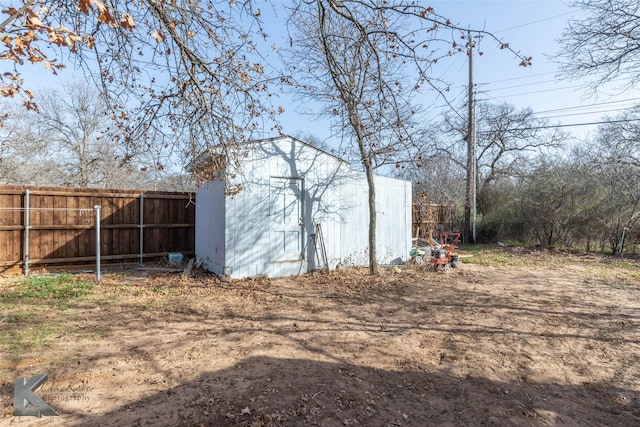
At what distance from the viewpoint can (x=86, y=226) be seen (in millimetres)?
8078

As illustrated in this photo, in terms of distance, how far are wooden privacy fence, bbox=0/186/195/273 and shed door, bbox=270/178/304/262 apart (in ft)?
11.2

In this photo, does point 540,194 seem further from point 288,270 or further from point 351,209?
point 288,270

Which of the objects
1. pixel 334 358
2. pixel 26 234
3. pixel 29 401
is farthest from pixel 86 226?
pixel 334 358

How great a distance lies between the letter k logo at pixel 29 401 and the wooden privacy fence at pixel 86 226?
532 centimetres

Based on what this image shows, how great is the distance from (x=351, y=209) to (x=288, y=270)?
2329 mm

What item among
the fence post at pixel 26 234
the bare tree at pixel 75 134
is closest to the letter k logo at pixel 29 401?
the fence post at pixel 26 234

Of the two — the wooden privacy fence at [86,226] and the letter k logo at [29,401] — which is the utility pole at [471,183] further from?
the letter k logo at [29,401]

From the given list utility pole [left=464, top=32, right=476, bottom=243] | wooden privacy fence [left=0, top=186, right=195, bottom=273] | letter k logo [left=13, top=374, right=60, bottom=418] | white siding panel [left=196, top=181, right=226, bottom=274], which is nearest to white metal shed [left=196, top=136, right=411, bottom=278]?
white siding panel [left=196, top=181, right=226, bottom=274]

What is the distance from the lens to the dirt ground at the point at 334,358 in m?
2.47

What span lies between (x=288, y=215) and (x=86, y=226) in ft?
16.8

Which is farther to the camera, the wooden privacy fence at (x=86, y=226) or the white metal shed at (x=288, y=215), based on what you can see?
the wooden privacy fence at (x=86, y=226)

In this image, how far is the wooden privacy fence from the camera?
7.27 m

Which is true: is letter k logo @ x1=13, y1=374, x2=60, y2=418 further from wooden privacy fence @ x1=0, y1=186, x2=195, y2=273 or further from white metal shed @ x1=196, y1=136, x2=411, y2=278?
wooden privacy fence @ x1=0, y1=186, x2=195, y2=273

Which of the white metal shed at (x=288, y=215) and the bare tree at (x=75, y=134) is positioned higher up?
the bare tree at (x=75, y=134)
